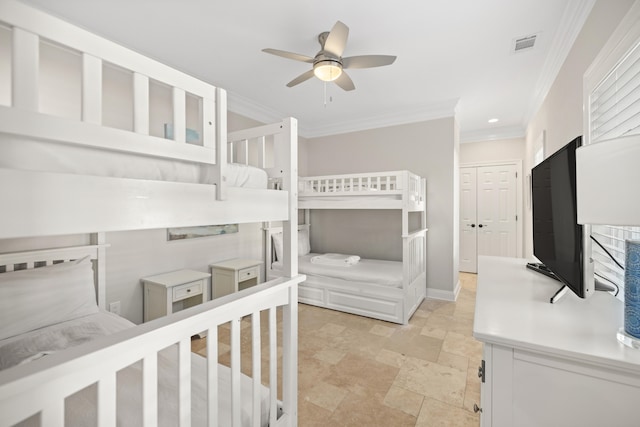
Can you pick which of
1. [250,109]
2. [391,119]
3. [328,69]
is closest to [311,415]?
[328,69]

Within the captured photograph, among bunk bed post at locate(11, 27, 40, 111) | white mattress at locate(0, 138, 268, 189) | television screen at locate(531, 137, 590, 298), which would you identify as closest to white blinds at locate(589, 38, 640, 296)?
television screen at locate(531, 137, 590, 298)

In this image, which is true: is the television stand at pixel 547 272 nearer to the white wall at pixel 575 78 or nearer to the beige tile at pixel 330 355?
the white wall at pixel 575 78

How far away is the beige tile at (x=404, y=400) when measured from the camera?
1.70m

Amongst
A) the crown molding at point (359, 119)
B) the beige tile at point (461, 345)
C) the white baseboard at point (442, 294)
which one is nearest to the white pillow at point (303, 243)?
the crown molding at point (359, 119)

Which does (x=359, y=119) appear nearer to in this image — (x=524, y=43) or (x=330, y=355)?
(x=524, y=43)

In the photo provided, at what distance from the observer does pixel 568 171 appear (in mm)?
1162

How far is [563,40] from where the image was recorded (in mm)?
2160

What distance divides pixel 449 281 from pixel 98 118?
3882 mm

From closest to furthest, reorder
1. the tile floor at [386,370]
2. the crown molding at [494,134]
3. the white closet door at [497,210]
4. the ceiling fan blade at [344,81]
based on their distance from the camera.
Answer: the tile floor at [386,370] < the ceiling fan blade at [344,81] < the crown molding at [494,134] < the white closet door at [497,210]

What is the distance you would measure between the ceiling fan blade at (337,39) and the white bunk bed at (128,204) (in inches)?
37.5

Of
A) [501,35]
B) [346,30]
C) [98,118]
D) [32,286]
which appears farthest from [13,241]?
[501,35]

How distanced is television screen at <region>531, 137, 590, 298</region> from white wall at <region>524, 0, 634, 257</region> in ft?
2.31

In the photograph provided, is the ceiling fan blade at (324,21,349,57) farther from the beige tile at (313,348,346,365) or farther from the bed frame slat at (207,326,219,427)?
the beige tile at (313,348,346,365)

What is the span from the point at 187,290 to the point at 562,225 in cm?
268
